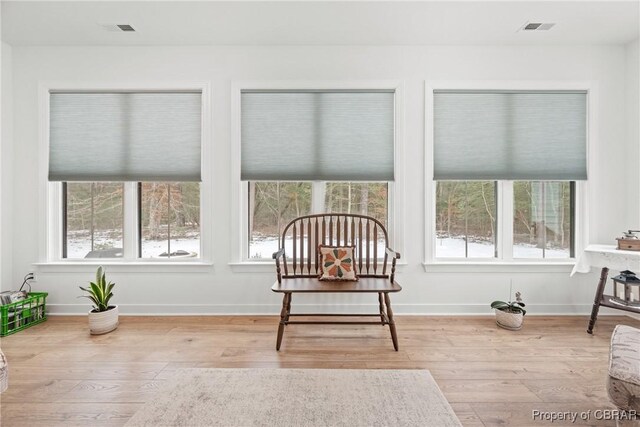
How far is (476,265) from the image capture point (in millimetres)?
3104

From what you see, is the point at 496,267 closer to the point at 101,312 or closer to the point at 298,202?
the point at 298,202

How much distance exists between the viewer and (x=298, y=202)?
10.6 ft

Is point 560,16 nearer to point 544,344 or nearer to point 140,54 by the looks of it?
point 544,344

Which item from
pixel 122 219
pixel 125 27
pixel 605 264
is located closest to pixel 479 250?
pixel 605 264

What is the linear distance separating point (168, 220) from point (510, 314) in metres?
3.28

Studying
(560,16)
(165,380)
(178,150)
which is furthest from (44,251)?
(560,16)

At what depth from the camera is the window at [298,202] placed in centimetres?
321

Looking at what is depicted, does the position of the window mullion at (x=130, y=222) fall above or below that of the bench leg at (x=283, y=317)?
above

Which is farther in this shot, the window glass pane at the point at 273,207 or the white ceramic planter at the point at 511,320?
the window glass pane at the point at 273,207

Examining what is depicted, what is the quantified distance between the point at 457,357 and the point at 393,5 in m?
2.66

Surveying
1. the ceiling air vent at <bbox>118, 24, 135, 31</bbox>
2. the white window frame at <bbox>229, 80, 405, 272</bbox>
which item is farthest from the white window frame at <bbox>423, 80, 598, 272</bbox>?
the ceiling air vent at <bbox>118, 24, 135, 31</bbox>


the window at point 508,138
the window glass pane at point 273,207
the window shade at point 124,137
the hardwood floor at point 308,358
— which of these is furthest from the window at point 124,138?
the window at point 508,138

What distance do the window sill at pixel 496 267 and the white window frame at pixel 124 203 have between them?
7.17 ft

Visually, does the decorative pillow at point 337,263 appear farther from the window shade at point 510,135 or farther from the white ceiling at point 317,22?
the white ceiling at point 317,22
